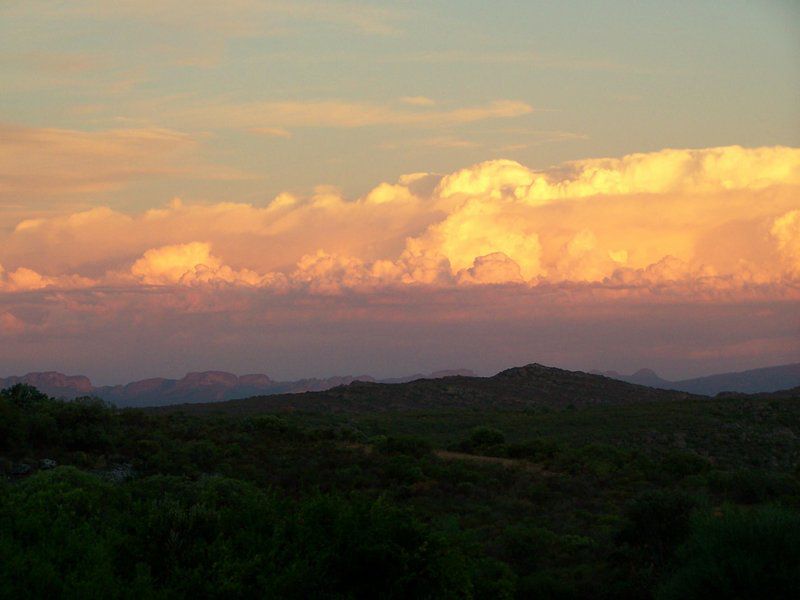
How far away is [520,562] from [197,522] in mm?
8799

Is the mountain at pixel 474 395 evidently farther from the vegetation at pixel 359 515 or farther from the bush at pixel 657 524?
the bush at pixel 657 524

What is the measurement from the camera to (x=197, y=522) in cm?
1855

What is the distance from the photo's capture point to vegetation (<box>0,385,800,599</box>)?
1716 cm

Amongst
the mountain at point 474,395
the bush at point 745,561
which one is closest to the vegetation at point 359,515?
the bush at point 745,561

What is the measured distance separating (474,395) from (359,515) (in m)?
69.0

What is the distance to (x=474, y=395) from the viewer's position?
8712 centimetres

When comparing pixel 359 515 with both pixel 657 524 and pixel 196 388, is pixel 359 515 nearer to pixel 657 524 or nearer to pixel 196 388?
pixel 657 524

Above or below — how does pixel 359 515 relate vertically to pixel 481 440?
above

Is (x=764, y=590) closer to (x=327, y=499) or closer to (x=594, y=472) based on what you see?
(x=327, y=499)

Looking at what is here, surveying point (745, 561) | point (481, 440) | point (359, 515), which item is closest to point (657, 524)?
point (745, 561)

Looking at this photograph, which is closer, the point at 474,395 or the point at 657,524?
the point at 657,524

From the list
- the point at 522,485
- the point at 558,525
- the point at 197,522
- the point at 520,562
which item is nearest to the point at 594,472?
the point at 522,485

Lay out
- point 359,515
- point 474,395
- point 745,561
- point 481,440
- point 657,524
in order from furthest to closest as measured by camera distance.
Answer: point 474,395, point 481,440, point 657,524, point 359,515, point 745,561

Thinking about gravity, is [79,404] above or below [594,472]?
above
